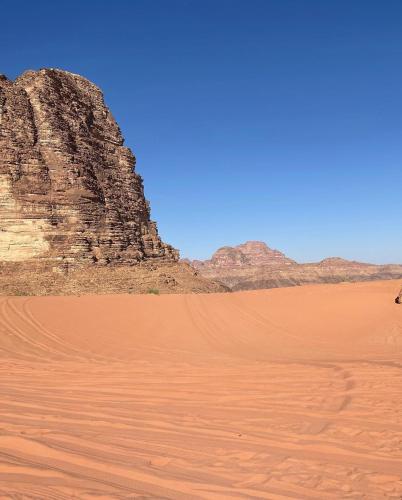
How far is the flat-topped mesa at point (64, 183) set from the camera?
29047mm

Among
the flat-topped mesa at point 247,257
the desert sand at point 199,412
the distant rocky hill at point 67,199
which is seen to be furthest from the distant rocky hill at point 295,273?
the desert sand at point 199,412

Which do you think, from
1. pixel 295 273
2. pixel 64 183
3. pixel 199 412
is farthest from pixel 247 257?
pixel 199 412

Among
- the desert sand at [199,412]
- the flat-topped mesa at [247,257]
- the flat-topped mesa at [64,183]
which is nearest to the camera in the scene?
the desert sand at [199,412]

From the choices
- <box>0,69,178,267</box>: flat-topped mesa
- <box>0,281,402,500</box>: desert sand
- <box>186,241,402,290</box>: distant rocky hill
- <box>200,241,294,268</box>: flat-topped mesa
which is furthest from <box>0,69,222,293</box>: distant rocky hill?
<box>200,241,294,268</box>: flat-topped mesa

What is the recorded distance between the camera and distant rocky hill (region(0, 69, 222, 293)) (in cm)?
2841

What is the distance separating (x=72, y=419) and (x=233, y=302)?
10278 millimetres

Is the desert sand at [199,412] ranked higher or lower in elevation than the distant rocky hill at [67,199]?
lower

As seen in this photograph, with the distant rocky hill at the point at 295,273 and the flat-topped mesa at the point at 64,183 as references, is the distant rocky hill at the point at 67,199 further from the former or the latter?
the distant rocky hill at the point at 295,273

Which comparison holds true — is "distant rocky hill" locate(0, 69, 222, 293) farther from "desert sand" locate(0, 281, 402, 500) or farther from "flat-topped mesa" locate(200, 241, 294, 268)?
"flat-topped mesa" locate(200, 241, 294, 268)

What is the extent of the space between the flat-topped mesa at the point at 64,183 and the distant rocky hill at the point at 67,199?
0.06 m

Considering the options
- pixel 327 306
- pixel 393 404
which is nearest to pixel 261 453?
pixel 393 404

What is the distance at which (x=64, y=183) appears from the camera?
103 feet

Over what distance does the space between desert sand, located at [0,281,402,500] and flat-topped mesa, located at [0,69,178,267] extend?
1865 cm

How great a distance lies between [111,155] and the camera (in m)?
38.2
